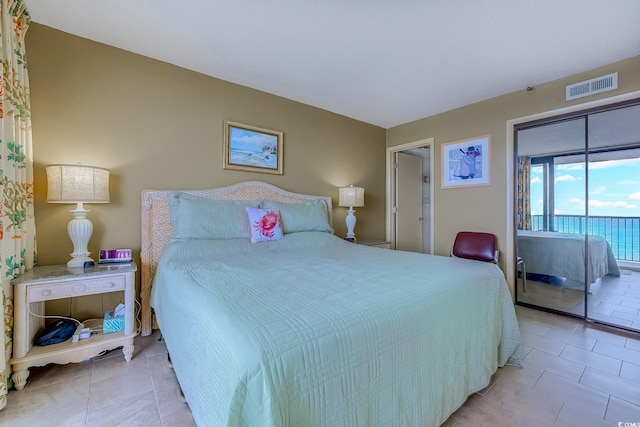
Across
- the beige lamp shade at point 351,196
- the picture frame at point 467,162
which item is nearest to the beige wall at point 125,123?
the beige lamp shade at point 351,196

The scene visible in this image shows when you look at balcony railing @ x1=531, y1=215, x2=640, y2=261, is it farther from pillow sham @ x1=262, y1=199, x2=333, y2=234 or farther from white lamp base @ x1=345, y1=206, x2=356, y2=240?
pillow sham @ x1=262, y1=199, x2=333, y2=234

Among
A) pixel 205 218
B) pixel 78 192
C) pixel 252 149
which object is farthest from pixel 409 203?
pixel 78 192

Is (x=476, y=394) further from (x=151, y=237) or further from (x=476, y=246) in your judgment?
(x=151, y=237)

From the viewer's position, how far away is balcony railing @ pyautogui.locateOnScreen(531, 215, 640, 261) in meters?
→ 2.41

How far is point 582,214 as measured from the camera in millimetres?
2670

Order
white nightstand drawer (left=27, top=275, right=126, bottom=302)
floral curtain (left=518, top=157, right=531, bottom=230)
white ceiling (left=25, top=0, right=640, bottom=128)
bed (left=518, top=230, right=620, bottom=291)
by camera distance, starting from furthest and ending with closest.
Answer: floral curtain (left=518, top=157, right=531, bottom=230), bed (left=518, top=230, right=620, bottom=291), white ceiling (left=25, top=0, right=640, bottom=128), white nightstand drawer (left=27, top=275, right=126, bottom=302)

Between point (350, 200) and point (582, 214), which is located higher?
point (350, 200)

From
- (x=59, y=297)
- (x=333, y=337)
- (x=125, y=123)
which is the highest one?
(x=125, y=123)

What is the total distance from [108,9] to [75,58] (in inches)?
23.6

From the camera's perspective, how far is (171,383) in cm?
163

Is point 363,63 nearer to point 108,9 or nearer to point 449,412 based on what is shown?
point 108,9

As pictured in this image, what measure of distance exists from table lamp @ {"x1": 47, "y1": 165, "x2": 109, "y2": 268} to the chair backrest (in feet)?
12.0

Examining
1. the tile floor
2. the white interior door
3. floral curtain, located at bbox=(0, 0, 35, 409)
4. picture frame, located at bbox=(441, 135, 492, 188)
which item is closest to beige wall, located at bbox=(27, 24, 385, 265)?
floral curtain, located at bbox=(0, 0, 35, 409)

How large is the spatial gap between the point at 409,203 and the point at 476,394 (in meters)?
3.26
